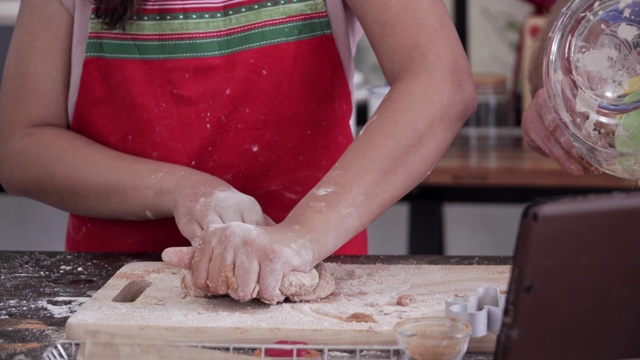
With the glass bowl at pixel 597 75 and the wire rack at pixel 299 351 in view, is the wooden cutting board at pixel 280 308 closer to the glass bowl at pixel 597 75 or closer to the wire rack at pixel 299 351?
the wire rack at pixel 299 351

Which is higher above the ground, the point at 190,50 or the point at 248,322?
the point at 190,50

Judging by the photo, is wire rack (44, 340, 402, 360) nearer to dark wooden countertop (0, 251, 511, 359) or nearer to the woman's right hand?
dark wooden countertop (0, 251, 511, 359)

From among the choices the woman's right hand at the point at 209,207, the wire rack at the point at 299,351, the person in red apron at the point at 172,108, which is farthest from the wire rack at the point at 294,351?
the person in red apron at the point at 172,108

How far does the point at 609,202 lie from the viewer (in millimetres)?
694

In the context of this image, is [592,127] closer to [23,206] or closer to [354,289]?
[354,289]

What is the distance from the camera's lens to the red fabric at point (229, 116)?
1.51 meters

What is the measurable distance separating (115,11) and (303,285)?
0.59 m

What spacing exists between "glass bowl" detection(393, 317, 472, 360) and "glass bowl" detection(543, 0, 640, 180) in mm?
338

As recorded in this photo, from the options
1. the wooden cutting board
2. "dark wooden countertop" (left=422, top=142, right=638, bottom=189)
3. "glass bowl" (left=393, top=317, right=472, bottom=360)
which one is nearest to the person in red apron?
the wooden cutting board

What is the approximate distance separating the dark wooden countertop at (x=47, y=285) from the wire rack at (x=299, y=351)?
3 centimetres

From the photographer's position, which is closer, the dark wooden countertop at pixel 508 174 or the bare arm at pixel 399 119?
the bare arm at pixel 399 119

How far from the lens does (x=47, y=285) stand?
4.32ft

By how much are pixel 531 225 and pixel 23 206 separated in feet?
11.7

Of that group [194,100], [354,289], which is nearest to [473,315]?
[354,289]
